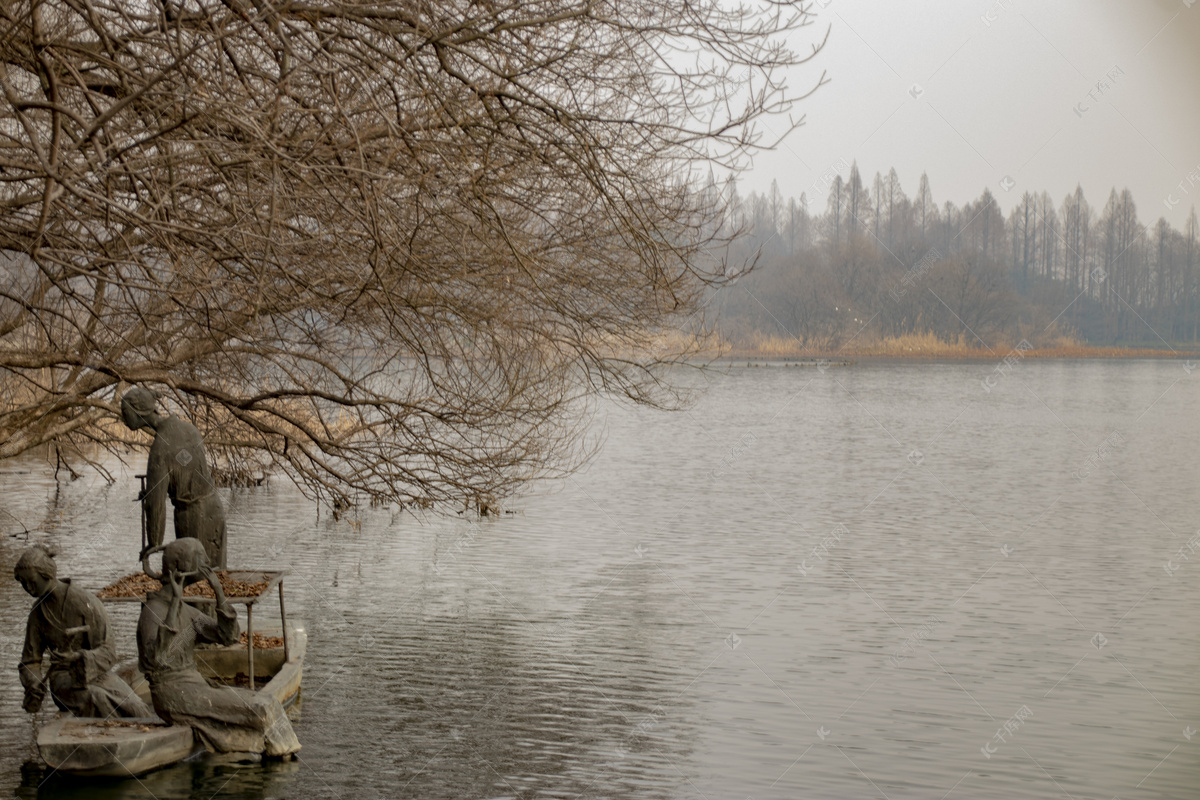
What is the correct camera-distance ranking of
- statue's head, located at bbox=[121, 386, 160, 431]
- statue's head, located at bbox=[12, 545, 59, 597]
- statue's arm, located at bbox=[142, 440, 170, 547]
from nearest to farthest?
statue's head, located at bbox=[12, 545, 59, 597], statue's arm, located at bbox=[142, 440, 170, 547], statue's head, located at bbox=[121, 386, 160, 431]

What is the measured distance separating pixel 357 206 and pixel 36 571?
339 cm

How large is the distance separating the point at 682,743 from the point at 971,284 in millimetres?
73714

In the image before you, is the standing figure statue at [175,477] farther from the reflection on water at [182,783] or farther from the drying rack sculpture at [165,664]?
the reflection on water at [182,783]

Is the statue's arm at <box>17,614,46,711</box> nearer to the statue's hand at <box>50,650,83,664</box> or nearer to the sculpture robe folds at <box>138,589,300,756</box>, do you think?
the statue's hand at <box>50,650,83,664</box>

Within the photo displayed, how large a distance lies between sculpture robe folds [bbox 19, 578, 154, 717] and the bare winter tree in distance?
211cm

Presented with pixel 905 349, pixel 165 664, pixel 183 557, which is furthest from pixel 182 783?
pixel 905 349

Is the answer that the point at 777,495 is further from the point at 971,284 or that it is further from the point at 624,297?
the point at 971,284

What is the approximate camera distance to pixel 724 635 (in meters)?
14.6

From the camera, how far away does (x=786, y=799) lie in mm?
9500

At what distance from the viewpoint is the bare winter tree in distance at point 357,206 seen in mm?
7273

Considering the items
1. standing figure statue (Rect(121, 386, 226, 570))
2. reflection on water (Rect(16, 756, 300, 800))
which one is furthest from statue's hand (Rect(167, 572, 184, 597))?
reflection on water (Rect(16, 756, 300, 800))

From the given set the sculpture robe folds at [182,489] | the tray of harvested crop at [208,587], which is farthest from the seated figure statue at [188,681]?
the sculpture robe folds at [182,489]

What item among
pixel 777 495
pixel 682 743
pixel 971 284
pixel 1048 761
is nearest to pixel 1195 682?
pixel 1048 761

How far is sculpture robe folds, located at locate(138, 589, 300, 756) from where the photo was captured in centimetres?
895
